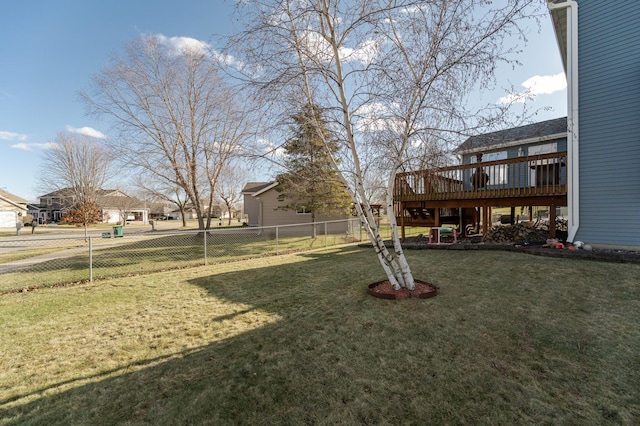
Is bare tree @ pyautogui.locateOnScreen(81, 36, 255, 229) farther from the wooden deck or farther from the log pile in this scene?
the log pile

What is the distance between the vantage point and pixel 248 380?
237 cm

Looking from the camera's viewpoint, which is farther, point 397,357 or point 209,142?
point 209,142

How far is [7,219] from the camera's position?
31922 mm

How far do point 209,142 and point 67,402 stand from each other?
13950mm

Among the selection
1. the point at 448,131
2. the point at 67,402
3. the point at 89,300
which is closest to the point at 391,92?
the point at 448,131

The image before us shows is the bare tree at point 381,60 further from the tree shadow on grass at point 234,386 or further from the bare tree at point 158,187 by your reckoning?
the bare tree at point 158,187

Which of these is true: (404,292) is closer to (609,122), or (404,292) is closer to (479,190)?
(479,190)

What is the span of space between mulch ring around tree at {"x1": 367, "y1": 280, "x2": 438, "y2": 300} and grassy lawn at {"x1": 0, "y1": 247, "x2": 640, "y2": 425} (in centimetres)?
15

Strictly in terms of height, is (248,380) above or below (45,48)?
below

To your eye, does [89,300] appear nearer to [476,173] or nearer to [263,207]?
[476,173]

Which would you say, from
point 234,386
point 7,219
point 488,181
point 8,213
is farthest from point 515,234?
point 8,213

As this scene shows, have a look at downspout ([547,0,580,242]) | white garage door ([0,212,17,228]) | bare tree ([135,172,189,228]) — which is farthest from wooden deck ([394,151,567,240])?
white garage door ([0,212,17,228])

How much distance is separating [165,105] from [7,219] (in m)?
33.7

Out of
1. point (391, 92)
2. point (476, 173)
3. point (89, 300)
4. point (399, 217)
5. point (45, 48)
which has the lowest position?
point (89, 300)
